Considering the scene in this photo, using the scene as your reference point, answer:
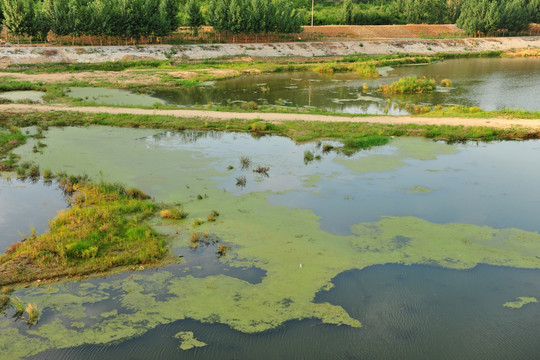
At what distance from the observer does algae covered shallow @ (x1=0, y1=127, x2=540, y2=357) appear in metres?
10.6

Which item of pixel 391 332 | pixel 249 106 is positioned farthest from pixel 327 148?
pixel 391 332

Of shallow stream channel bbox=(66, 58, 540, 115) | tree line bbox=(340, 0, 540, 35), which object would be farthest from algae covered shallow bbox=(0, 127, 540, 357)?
tree line bbox=(340, 0, 540, 35)

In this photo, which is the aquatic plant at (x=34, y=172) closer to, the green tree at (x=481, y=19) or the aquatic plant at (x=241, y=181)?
the aquatic plant at (x=241, y=181)

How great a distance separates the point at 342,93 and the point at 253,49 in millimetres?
33345

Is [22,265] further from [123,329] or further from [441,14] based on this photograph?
[441,14]

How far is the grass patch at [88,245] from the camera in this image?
12188 millimetres

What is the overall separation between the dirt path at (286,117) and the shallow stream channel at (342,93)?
133 inches

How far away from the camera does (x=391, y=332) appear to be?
999 cm

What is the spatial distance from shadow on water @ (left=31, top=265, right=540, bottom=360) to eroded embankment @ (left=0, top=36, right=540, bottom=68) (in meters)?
52.8

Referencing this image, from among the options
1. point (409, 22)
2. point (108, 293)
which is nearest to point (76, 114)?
point (108, 293)

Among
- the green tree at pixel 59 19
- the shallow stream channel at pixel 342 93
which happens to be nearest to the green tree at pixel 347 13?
the shallow stream channel at pixel 342 93

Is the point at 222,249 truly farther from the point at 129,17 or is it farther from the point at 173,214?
the point at 129,17

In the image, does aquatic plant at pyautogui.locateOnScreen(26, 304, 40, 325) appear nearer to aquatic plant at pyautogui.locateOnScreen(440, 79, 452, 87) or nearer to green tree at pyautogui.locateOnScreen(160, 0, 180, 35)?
aquatic plant at pyautogui.locateOnScreen(440, 79, 452, 87)

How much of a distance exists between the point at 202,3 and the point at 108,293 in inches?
4055
